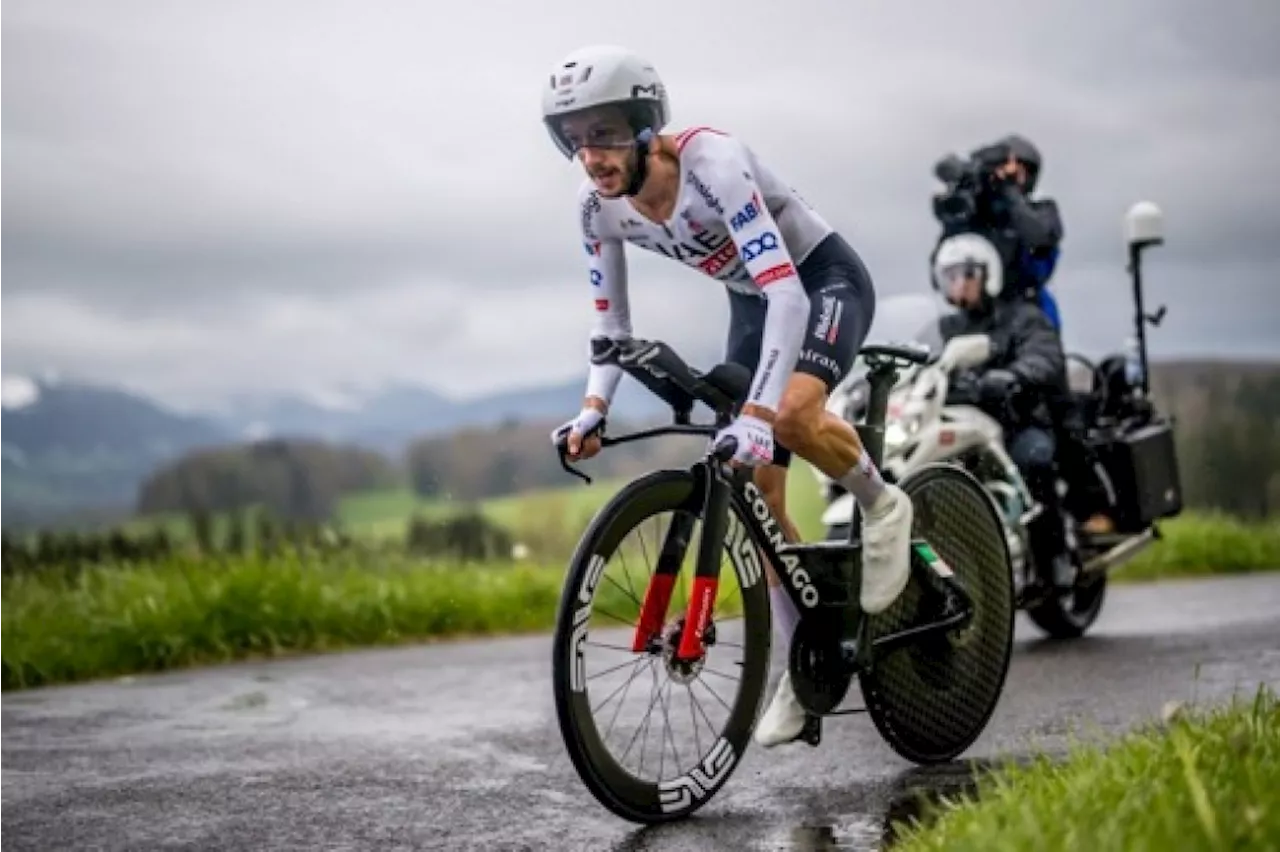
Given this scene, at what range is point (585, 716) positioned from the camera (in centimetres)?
546

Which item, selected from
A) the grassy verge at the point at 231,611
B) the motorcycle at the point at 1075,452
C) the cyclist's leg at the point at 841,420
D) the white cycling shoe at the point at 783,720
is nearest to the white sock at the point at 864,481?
the cyclist's leg at the point at 841,420

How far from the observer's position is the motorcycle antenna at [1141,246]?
Answer: 11.5 meters

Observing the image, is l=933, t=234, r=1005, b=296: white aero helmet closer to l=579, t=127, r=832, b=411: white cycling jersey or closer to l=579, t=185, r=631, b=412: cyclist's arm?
l=579, t=127, r=832, b=411: white cycling jersey

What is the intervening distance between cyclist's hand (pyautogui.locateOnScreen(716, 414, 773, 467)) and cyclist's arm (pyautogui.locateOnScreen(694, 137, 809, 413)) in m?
0.08

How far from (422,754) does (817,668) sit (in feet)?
5.42

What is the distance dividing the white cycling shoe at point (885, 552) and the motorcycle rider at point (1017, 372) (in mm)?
3840

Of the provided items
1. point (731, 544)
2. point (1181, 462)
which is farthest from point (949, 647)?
point (1181, 462)

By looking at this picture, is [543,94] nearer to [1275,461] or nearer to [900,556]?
[900,556]

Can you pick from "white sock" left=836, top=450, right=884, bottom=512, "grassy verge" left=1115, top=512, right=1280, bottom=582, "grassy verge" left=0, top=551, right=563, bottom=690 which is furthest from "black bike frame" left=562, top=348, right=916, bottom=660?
Answer: "grassy verge" left=1115, top=512, right=1280, bottom=582

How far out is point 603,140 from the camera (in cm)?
582

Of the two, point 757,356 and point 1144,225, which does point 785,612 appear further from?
point 1144,225

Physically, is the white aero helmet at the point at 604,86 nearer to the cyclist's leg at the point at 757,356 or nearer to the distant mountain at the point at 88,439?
the cyclist's leg at the point at 757,356

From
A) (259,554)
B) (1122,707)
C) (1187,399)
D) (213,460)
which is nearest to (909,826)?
(1122,707)

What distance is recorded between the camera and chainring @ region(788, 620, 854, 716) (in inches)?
246
